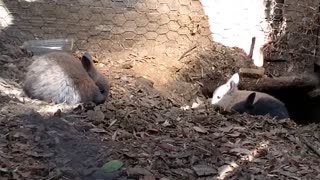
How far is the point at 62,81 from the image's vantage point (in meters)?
5.70

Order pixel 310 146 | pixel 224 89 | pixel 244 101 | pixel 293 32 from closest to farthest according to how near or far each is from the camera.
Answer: pixel 310 146 < pixel 244 101 < pixel 224 89 < pixel 293 32

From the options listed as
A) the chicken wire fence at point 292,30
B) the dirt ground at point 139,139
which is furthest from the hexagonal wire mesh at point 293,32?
the dirt ground at point 139,139

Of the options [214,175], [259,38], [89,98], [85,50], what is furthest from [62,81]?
[259,38]

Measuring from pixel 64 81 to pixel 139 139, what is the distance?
1584mm

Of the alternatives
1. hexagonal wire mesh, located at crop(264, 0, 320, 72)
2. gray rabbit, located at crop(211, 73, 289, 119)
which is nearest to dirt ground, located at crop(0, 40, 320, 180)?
gray rabbit, located at crop(211, 73, 289, 119)

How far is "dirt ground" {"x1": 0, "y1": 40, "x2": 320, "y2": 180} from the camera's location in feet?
12.5

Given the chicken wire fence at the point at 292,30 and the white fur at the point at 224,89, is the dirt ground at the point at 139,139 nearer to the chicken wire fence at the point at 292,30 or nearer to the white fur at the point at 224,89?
the white fur at the point at 224,89

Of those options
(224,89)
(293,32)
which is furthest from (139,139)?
(293,32)

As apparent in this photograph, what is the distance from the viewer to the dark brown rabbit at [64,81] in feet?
18.4

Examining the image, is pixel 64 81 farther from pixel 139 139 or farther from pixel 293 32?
pixel 293 32

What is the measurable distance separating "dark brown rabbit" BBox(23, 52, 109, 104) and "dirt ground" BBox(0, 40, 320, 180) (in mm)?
149

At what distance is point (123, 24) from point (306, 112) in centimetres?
296

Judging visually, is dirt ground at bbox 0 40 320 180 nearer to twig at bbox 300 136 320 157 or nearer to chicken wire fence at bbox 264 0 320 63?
twig at bbox 300 136 320 157

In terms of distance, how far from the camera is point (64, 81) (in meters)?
A: 5.69
